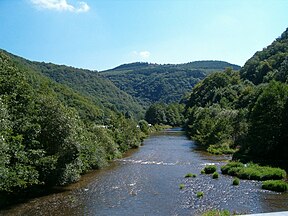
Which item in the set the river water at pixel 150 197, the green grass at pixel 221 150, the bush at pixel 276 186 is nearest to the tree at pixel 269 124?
the river water at pixel 150 197

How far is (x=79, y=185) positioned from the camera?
127 feet

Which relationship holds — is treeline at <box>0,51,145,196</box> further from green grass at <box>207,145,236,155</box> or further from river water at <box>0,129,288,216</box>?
green grass at <box>207,145,236,155</box>

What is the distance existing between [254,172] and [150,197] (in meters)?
15.5

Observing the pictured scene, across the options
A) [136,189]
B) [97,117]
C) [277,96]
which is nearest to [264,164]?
[277,96]

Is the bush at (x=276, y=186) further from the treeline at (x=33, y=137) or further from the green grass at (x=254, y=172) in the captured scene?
the treeline at (x=33, y=137)

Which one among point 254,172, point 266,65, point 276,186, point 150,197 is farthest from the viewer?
point 266,65

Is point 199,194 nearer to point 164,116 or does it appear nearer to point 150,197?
point 150,197

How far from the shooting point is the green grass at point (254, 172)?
129ft

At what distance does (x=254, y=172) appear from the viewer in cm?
4081

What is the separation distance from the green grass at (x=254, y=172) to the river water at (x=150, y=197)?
5.35 ft

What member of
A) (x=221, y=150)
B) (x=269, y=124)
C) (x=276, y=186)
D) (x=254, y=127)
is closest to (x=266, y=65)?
(x=221, y=150)

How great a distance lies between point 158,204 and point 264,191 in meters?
11.9

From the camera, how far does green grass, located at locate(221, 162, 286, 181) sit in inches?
1543

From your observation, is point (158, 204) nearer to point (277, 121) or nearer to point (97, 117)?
point (277, 121)
